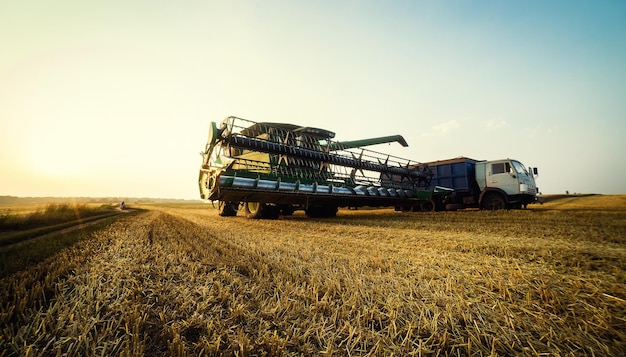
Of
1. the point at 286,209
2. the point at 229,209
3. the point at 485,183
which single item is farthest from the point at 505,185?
the point at 229,209

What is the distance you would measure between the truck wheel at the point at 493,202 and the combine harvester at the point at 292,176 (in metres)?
0.24

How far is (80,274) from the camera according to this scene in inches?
85.0

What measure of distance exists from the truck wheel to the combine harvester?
0.24 m

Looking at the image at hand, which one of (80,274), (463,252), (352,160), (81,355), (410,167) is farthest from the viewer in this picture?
(410,167)

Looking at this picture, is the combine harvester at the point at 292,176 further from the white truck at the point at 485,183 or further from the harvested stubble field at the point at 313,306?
the harvested stubble field at the point at 313,306

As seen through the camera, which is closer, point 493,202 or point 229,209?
point 229,209

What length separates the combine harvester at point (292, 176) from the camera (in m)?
7.82

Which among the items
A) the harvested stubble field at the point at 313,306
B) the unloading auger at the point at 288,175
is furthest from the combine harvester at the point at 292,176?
the harvested stubble field at the point at 313,306

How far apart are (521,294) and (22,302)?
3.21m

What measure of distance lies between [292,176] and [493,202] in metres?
9.42

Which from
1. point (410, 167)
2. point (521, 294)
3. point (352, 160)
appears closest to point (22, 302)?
point (521, 294)

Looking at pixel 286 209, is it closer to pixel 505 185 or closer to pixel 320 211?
pixel 320 211

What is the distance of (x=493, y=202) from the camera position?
11922 millimetres

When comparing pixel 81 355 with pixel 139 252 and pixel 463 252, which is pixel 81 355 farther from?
pixel 463 252
